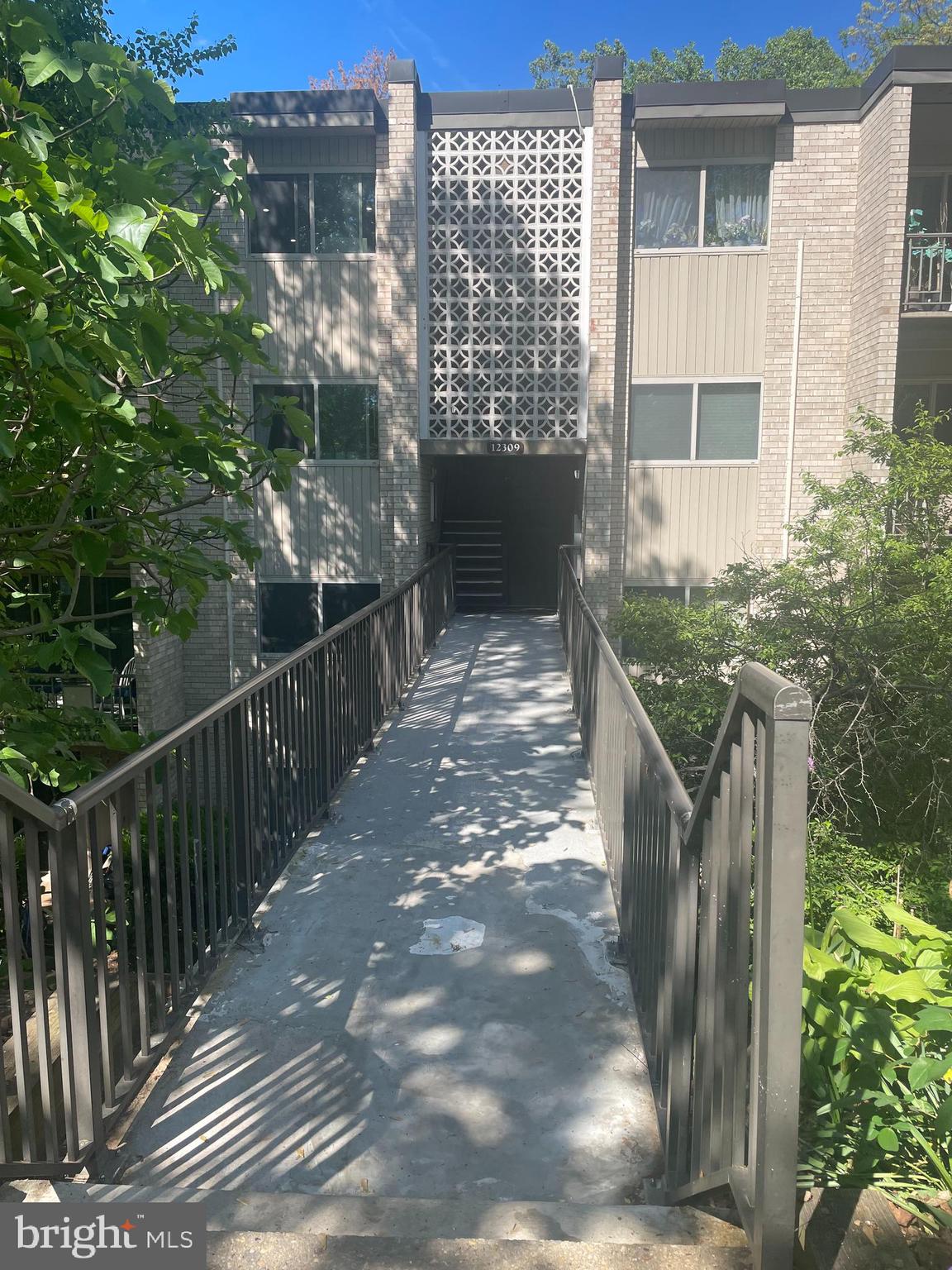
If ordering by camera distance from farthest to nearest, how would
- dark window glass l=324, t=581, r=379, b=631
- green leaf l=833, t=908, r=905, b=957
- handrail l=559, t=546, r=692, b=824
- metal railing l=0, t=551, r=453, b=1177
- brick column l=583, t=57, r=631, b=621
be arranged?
dark window glass l=324, t=581, r=379, b=631 < brick column l=583, t=57, r=631, b=621 < green leaf l=833, t=908, r=905, b=957 < handrail l=559, t=546, r=692, b=824 < metal railing l=0, t=551, r=453, b=1177

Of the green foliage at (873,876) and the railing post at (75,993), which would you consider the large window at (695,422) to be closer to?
the green foliage at (873,876)

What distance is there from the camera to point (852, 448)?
12.2m

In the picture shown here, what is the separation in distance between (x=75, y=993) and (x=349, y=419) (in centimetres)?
1420

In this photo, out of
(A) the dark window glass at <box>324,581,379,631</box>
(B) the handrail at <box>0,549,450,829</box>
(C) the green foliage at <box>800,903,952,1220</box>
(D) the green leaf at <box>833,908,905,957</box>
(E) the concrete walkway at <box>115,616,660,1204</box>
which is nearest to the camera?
(C) the green foliage at <box>800,903,952,1220</box>

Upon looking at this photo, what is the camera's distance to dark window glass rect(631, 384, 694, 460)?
1548 cm

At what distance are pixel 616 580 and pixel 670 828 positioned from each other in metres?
13.2

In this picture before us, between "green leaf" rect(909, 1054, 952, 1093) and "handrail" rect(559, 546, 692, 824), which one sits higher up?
"handrail" rect(559, 546, 692, 824)

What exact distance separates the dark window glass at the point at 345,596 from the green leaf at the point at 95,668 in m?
12.9

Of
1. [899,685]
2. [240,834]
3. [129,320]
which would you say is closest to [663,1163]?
[240,834]

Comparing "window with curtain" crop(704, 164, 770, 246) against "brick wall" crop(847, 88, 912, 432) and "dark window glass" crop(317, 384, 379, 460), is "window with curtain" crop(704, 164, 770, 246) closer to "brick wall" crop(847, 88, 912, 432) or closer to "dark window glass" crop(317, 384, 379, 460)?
"brick wall" crop(847, 88, 912, 432)

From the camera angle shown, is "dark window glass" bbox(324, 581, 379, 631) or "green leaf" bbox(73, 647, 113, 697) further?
"dark window glass" bbox(324, 581, 379, 631)

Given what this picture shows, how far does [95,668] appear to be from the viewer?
11.1 feet

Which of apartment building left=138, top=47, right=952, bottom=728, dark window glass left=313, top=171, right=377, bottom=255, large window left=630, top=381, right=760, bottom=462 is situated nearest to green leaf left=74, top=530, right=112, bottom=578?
apartment building left=138, top=47, right=952, bottom=728

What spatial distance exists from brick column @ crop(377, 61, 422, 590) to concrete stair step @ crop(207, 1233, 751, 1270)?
42.3 ft
